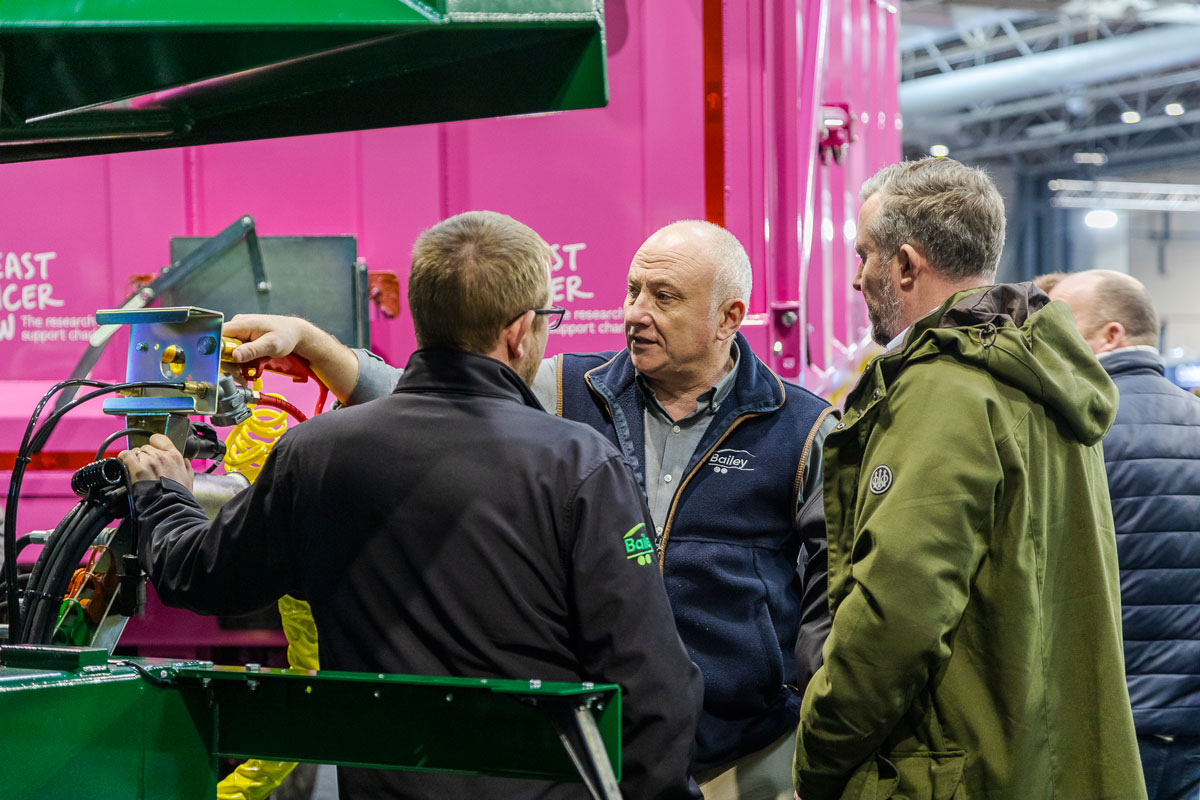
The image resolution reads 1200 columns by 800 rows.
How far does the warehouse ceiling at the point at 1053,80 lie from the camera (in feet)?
43.1

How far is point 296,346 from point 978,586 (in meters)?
1.33

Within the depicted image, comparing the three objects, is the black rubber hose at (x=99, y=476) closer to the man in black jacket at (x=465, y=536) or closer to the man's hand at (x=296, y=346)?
the man in black jacket at (x=465, y=536)

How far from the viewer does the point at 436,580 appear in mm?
1641

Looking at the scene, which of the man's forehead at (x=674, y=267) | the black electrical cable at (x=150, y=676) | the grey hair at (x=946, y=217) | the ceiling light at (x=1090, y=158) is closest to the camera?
the black electrical cable at (x=150, y=676)

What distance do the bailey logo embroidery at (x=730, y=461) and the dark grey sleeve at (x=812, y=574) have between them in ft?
0.39

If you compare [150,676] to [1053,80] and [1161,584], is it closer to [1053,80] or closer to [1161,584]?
[1161,584]

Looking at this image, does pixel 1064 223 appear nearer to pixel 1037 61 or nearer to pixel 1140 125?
pixel 1140 125

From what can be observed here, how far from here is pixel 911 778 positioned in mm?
1792

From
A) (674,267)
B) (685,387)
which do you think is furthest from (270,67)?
(685,387)

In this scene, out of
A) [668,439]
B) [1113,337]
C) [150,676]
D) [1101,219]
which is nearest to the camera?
[150,676]

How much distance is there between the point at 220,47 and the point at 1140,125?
21.3 m

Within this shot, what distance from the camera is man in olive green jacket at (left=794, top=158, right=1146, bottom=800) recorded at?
1.73 metres

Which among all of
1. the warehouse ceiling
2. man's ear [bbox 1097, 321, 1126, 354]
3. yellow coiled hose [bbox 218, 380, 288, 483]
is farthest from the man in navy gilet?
the warehouse ceiling

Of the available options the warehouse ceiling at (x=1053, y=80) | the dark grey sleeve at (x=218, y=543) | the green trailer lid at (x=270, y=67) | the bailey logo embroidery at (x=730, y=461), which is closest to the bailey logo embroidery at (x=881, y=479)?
the bailey logo embroidery at (x=730, y=461)
